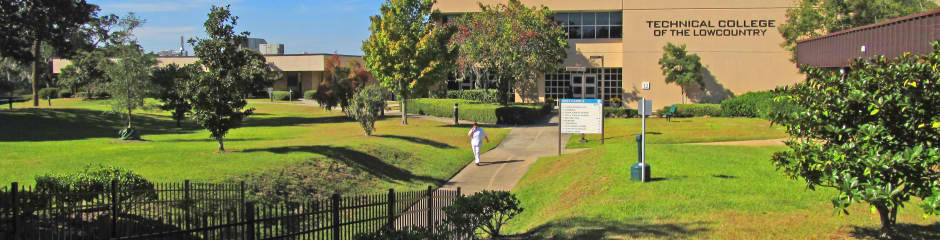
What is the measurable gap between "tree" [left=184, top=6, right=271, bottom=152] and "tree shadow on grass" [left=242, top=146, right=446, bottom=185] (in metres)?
1.37

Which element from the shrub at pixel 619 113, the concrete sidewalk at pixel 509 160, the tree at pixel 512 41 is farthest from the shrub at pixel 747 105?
the concrete sidewalk at pixel 509 160

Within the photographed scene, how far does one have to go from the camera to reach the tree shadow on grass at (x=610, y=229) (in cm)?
1065

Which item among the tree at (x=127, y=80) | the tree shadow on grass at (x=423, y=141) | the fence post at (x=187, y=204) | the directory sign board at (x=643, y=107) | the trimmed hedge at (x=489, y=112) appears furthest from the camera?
the trimmed hedge at (x=489, y=112)

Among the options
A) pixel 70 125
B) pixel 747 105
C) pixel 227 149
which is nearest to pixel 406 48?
pixel 227 149

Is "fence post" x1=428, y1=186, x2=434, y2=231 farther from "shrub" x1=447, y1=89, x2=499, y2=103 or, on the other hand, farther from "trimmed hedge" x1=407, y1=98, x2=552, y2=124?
"shrub" x1=447, y1=89, x2=499, y2=103

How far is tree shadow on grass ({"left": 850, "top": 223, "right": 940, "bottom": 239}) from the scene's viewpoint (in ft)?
30.6

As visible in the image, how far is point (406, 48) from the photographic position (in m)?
33.2

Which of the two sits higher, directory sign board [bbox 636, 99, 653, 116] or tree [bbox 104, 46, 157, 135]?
tree [bbox 104, 46, 157, 135]

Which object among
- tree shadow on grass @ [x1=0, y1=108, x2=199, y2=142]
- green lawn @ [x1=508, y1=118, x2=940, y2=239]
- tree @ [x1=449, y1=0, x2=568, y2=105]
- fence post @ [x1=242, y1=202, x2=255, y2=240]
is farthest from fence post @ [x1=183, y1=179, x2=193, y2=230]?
tree @ [x1=449, y1=0, x2=568, y2=105]

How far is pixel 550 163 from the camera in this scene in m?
22.3

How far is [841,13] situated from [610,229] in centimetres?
3473

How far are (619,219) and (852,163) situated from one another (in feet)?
15.7

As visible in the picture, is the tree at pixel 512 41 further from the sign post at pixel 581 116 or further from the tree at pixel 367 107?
the sign post at pixel 581 116

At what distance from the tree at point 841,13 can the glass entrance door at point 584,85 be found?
45.6 feet
